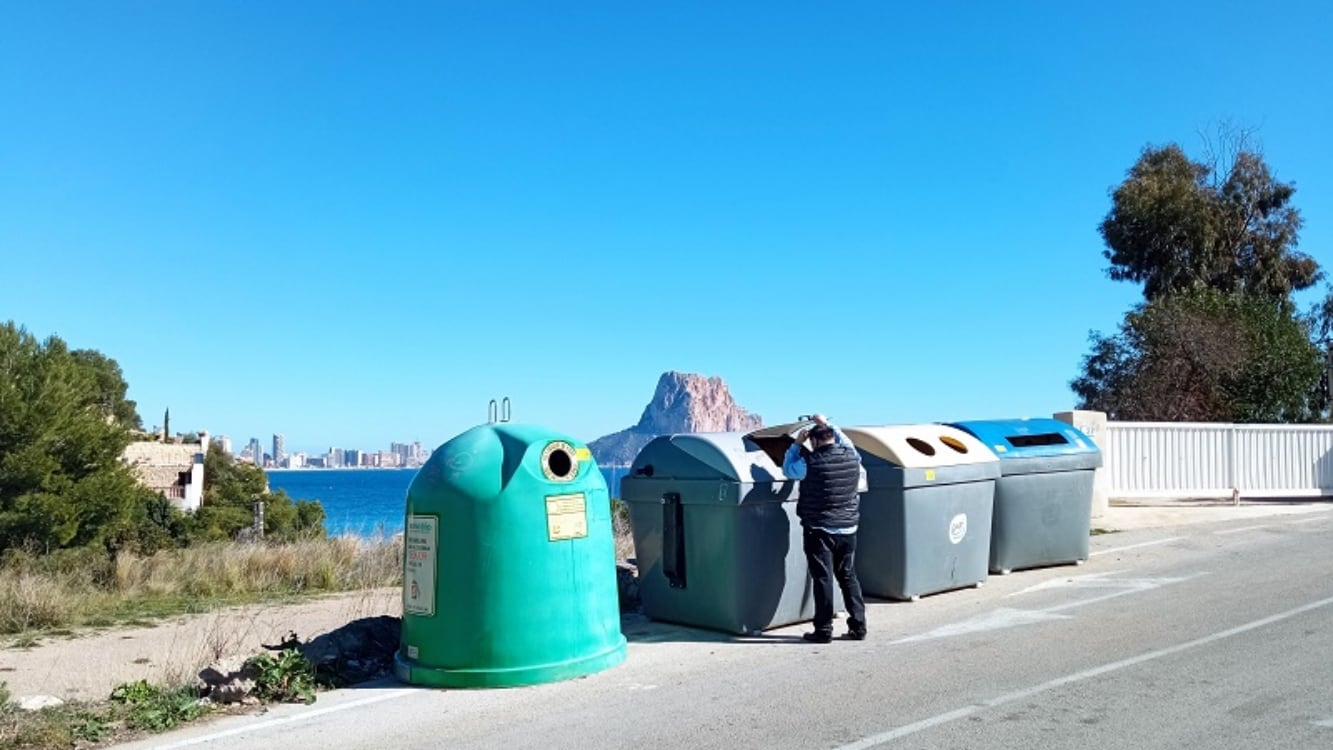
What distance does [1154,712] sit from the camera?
5688 mm

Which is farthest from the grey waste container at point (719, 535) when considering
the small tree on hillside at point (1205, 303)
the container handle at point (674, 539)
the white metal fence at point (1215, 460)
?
the small tree on hillside at point (1205, 303)

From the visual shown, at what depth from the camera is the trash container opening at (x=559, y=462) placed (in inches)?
268

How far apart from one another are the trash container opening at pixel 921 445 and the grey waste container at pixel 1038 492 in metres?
0.99

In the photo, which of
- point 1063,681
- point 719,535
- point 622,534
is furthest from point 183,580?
point 1063,681

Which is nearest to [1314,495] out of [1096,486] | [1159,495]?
[1159,495]

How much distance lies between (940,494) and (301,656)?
18.4 ft

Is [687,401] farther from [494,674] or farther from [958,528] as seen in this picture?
[494,674]

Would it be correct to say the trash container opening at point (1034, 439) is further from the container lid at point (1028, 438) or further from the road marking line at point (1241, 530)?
the road marking line at point (1241, 530)

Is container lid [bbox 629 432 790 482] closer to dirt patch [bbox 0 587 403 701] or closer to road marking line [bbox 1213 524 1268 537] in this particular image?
dirt patch [bbox 0 587 403 701]

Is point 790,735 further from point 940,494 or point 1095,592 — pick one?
point 1095,592

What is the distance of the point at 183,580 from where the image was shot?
12875 mm

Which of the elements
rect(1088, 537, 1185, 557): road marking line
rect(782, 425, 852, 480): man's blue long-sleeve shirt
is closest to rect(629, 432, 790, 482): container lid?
rect(782, 425, 852, 480): man's blue long-sleeve shirt

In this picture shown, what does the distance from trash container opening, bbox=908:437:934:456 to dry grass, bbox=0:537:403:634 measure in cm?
620

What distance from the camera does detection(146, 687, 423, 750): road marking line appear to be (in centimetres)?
562
